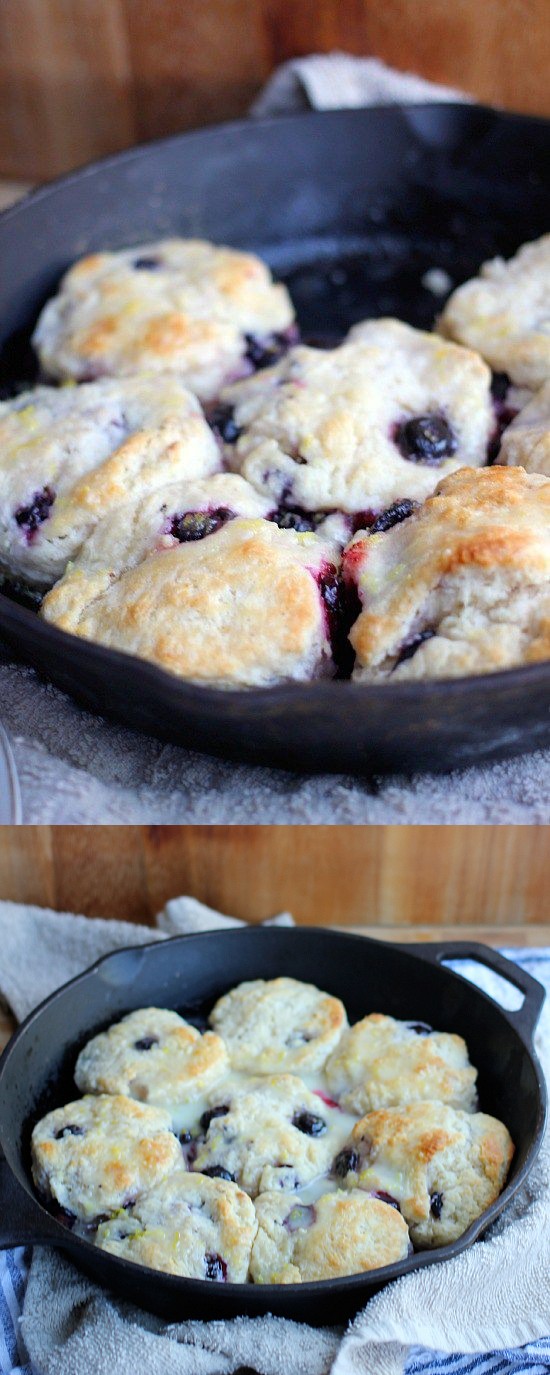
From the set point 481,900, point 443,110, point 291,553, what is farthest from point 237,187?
point 481,900

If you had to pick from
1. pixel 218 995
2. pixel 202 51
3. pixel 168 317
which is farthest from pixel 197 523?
pixel 202 51

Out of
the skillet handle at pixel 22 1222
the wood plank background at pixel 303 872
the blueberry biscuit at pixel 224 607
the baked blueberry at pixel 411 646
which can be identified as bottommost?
the wood plank background at pixel 303 872

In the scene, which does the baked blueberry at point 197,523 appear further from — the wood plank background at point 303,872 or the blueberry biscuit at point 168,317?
the wood plank background at point 303,872

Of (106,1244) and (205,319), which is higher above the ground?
(205,319)

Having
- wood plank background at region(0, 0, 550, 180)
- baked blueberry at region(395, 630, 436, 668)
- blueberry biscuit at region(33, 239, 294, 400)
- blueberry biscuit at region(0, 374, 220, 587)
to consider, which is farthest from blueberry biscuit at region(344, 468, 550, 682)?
wood plank background at region(0, 0, 550, 180)

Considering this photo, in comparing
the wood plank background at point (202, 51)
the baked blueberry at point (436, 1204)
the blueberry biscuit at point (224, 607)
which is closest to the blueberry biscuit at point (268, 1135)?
the baked blueberry at point (436, 1204)

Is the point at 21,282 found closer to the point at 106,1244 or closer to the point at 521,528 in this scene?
the point at 521,528
